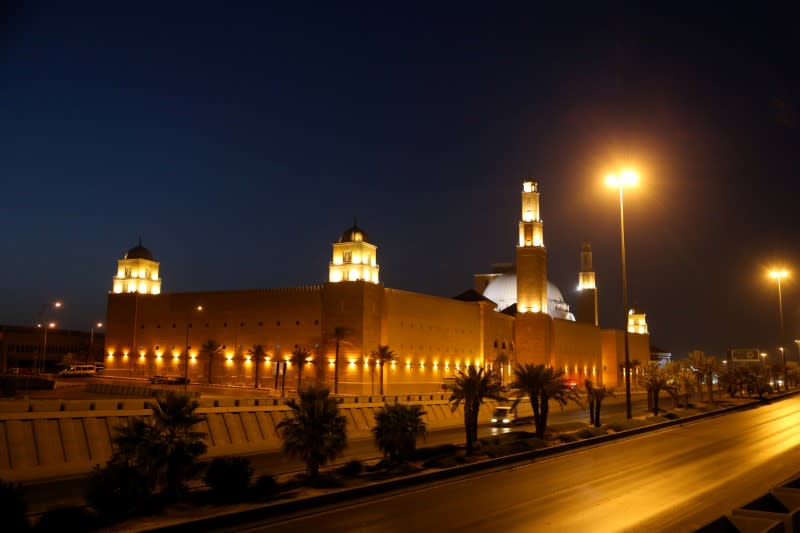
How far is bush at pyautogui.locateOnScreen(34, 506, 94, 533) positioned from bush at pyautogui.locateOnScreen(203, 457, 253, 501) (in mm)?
2902

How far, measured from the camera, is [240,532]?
449 inches

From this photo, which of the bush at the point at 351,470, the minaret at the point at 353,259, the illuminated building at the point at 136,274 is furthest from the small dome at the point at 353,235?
the bush at the point at 351,470

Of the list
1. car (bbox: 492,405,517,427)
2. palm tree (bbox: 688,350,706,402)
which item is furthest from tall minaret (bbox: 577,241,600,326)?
car (bbox: 492,405,517,427)

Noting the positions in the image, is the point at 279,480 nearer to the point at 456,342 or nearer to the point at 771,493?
the point at 771,493

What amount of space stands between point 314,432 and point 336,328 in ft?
135

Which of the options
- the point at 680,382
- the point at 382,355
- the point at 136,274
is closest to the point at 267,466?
the point at 680,382

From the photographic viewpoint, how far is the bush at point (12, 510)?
10133 millimetres

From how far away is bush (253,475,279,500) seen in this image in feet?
45.7

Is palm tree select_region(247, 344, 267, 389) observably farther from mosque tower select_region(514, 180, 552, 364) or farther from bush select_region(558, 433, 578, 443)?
bush select_region(558, 433, 578, 443)

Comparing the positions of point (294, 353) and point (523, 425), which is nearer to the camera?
point (523, 425)

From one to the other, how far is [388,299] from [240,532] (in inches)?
1970

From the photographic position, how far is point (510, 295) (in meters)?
99.5

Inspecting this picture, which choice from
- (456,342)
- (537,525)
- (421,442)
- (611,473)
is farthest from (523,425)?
(456,342)

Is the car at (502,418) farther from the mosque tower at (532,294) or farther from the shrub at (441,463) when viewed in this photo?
the mosque tower at (532,294)
